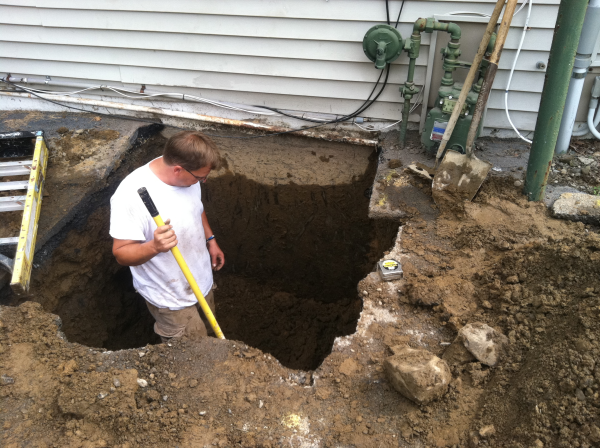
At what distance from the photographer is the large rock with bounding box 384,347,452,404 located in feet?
7.43

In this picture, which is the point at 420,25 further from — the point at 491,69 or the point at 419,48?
the point at 491,69

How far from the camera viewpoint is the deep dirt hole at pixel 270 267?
4273 mm

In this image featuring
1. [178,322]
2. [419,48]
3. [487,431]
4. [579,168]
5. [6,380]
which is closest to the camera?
[487,431]

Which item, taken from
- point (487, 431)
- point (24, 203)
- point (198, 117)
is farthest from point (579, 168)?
point (24, 203)

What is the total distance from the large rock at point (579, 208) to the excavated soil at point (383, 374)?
0.09 metres

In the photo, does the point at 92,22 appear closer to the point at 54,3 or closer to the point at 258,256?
the point at 54,3

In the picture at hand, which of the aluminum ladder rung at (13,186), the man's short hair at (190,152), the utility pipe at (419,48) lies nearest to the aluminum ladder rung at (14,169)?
the aluminum ladder rung at (13,186)

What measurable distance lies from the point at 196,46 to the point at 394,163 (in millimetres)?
2341

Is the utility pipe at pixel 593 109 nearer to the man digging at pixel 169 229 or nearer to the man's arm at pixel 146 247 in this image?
the man digging at pixel 169 229

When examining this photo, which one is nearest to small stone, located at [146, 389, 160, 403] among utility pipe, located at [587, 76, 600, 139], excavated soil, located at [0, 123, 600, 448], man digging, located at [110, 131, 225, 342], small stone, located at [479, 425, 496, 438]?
excavated soil, located at [0, 123, 600, 448]

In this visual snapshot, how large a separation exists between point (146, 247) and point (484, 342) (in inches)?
78.5

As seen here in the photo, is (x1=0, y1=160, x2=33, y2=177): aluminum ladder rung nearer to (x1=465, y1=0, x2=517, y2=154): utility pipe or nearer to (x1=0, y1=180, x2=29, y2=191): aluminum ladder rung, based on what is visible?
(x1=0, y1=180, x2=29, y2=191): aluminum ladder rung

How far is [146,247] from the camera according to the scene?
9.05 feet

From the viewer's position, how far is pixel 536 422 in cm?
212
